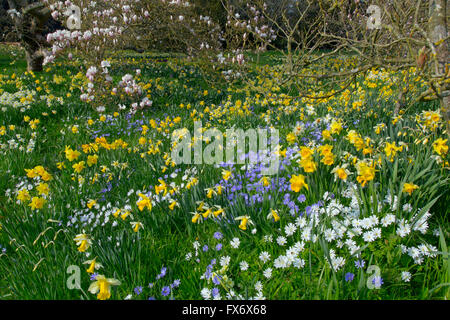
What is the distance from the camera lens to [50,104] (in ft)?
19.9

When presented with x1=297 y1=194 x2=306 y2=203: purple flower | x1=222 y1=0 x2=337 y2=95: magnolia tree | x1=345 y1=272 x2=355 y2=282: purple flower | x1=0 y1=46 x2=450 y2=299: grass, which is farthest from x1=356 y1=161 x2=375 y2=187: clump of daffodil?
x1=222 y1=0 x2=337 y2=95: magnolia tree

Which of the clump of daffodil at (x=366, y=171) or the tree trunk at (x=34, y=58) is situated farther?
the tree trunk at (x=34, y=58)

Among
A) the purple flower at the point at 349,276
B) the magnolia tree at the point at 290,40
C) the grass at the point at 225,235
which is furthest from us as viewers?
the magnolia tree at the point at 290,40

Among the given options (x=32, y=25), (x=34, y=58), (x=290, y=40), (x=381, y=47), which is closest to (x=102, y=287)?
(x=290, y=40)

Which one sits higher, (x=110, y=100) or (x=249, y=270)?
(x=110, y=100)

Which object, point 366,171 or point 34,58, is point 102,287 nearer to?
point 366,171

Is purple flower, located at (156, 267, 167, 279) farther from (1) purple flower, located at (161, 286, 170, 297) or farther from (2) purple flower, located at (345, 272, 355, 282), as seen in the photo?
(2) purple flower, located at (345, 272, 355, 282)

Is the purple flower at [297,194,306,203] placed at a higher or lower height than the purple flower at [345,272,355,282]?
higher

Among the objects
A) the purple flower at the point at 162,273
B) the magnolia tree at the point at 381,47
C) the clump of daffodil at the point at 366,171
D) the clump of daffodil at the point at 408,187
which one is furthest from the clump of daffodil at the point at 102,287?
the magnolia tree at the point at 381,47

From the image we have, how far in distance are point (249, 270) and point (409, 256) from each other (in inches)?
34.9

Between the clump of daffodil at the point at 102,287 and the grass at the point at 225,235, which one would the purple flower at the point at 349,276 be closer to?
the grass at the point at 225,235

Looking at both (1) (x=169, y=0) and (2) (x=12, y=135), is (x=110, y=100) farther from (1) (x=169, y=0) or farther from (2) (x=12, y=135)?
(1) (x=169, y=0)
